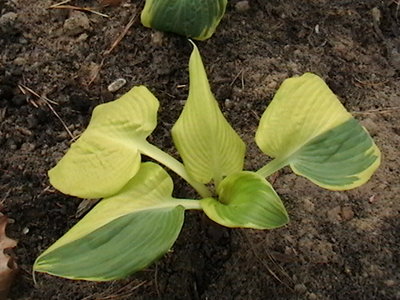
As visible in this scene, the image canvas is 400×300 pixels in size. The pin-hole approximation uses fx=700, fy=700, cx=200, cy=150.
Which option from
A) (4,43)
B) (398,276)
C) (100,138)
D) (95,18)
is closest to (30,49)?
(4,43)

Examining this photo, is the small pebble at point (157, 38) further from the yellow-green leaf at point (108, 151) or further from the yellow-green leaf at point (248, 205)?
the yellow-green leaf at point (248, 205)

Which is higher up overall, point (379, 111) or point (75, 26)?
point (75, 26)

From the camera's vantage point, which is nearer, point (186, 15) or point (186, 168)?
point (186, 168)

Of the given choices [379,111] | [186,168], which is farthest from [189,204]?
[379,111]

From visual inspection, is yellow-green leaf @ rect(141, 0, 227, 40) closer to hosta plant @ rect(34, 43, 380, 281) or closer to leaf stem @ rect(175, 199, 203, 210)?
hosta plant @ rect(34, 43, 380, 281)

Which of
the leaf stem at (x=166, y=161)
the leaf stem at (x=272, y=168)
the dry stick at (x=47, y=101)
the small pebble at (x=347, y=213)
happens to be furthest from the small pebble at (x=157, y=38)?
the small pebble at (x=347, y=213)

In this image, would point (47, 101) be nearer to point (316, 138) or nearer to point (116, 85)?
point (116, 85)
